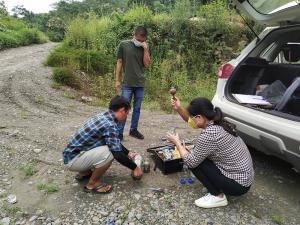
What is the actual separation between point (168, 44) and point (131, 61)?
5065 millimetres

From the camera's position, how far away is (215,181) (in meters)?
3.20

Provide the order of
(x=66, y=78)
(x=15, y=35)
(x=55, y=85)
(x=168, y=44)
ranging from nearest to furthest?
(x=55, y=85) → (x=66, y=78) → (x=168, y=44) → (x=15, y=35)

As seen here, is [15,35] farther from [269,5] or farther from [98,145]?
[269,5]

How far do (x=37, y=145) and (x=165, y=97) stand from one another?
145 inches

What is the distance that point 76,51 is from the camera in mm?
9320

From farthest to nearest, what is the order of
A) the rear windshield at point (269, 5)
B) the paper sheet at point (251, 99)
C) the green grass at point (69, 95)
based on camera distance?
the green grass at point (69, 95) → the paper sheet at point (251, 99) → the rear windshield at point (269, 5)

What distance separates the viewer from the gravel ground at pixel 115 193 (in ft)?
10.2

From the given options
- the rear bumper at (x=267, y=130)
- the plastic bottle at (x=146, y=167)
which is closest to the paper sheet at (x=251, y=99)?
the rear bumper at (x=267, y=130)

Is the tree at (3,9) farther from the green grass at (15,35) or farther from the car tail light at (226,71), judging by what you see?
the car tail light at (226,71)

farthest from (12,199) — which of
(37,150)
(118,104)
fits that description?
(118,104)

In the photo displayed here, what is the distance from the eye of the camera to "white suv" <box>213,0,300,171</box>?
3.16 metres

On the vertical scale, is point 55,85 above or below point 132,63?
below

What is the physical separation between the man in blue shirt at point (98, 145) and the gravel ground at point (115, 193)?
0.99 feet

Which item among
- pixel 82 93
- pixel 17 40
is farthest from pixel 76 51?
pixel 17 40
